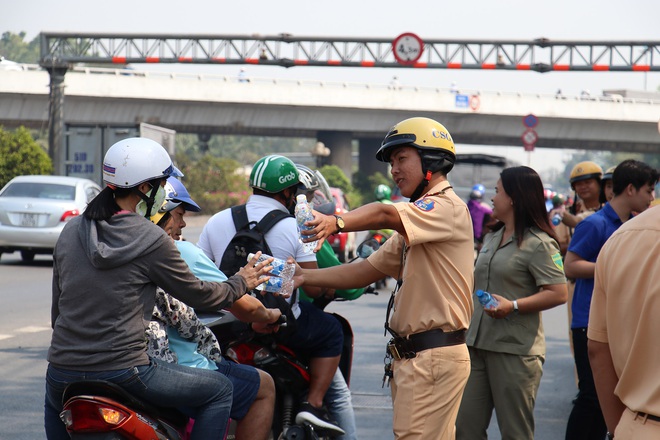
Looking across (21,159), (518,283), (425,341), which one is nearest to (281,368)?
(425,341)

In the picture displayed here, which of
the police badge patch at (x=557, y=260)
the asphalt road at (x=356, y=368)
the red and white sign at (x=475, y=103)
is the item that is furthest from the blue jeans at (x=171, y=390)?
the red and white sign at (x=475, y=103)

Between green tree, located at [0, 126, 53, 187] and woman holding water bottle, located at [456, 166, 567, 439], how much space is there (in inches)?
1200

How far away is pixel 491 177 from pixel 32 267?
50.3 feet

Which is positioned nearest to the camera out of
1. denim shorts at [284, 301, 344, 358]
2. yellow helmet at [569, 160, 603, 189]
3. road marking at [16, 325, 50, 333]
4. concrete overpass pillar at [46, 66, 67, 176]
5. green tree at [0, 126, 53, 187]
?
denim shorts at [284, 301, 344, 358]

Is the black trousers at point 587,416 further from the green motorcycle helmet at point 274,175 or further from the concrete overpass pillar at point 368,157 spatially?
the concrete overpass pillar at point 368,157

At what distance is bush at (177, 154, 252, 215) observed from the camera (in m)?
53.5

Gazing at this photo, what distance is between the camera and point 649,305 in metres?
2.97

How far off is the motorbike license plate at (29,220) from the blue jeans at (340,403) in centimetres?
1398

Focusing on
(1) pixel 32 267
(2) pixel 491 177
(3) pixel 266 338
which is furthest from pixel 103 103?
(3) pixel 266 338

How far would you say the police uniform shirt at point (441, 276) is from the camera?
13.8 ft

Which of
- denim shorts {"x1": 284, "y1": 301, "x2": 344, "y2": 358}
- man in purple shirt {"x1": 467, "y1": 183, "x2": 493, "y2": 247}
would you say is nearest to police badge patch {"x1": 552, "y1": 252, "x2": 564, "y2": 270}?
denim shorts {"x1": 284, "y1": 301, "x2": 344, "y2": 358}

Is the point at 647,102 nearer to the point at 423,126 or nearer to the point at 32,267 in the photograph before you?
the point at 32,267

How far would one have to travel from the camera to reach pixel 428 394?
167 inches

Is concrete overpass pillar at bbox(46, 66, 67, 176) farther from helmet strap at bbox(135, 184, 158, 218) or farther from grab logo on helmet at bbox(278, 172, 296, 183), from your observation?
helmet strap at bbox(135, 184, 158, 218)
